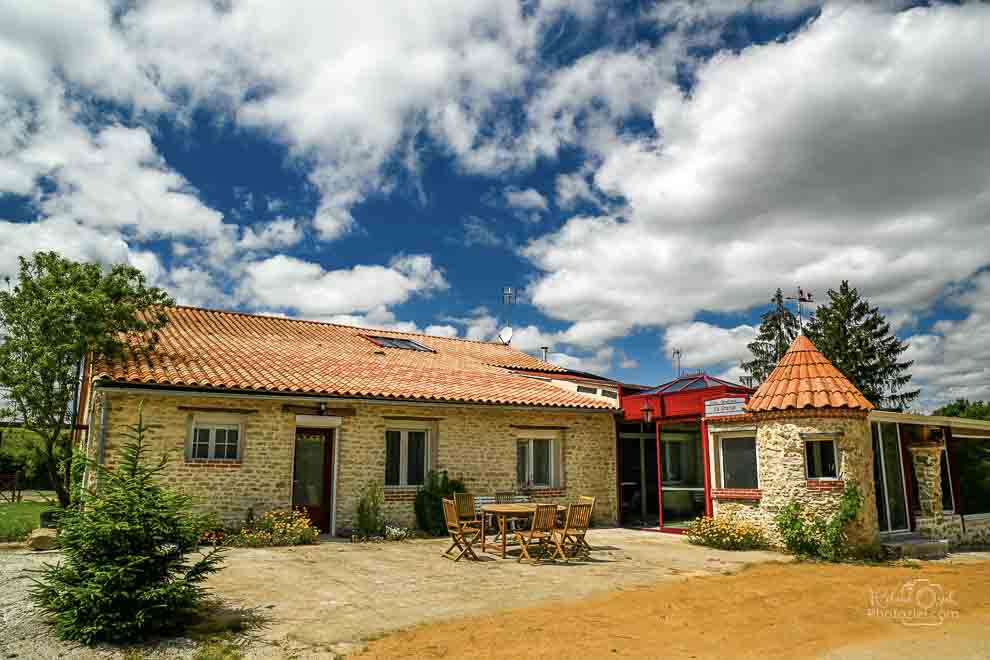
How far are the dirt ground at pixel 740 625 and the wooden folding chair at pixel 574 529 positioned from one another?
6.26ft

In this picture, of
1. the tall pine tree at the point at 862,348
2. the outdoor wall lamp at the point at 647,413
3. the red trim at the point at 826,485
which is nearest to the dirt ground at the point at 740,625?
the red trim at the point at 826,485

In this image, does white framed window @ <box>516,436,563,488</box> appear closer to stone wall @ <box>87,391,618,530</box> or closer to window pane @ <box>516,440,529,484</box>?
window pane @ <box>516,440,529,484</box>

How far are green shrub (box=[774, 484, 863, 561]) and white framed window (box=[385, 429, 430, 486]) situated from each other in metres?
6.86

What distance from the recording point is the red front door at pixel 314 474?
39.5 feet

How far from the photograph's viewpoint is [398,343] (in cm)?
1989

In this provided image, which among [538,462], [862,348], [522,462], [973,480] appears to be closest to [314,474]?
[522,462]

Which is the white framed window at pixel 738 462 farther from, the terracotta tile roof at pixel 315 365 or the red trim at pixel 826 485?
the terracotta tile roof at pixel 315 365

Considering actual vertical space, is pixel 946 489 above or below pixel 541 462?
below

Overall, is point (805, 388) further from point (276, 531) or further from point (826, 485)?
point (276, 531)

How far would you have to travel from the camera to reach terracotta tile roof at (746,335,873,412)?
1089cm

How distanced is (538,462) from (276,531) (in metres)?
6.21

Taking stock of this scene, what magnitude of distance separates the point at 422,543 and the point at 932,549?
31.5ft

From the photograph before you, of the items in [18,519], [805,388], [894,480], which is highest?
[805,388]

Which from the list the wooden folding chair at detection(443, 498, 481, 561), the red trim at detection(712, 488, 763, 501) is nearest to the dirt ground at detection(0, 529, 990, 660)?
the wooden folding chair at detection(443, 498, 481, 561)
